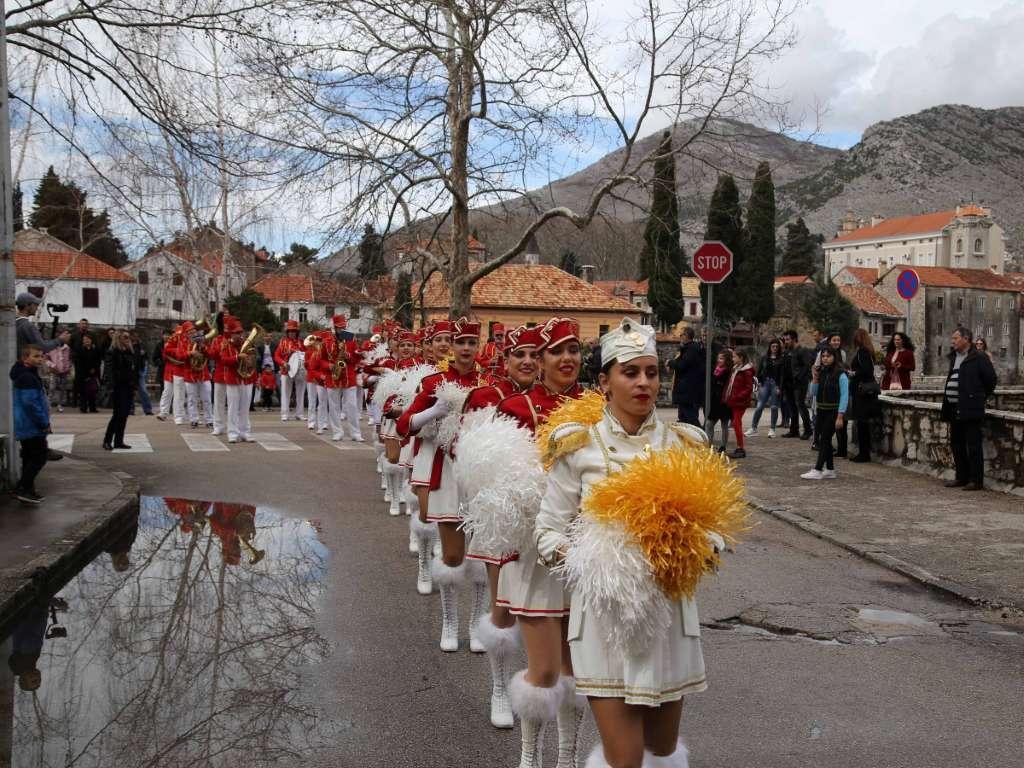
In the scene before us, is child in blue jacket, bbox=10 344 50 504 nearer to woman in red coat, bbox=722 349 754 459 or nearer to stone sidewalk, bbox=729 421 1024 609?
stone sidewalk, bbox=729 421 1024 609

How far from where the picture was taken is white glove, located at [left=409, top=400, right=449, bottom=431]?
258 inches

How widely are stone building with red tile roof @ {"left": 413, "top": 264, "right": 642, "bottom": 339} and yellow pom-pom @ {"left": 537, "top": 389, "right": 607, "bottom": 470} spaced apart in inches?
2386

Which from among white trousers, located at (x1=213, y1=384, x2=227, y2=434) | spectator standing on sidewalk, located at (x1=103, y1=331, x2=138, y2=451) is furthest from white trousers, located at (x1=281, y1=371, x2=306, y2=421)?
spectator standing on sidewalk, located at (x1=103, y1=331, x2=138, y2=451)

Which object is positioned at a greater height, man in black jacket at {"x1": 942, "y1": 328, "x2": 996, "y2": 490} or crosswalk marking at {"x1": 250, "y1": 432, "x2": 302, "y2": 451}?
man in black jacket at {"x1": 942, "y1": 328, "x2": 996, "y2": 490}

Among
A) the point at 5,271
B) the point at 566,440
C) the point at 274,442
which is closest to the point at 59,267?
the point at 274,442

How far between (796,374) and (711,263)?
5395 millimetres

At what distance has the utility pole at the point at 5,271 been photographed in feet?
36.4

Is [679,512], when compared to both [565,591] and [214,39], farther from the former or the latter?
[214,39]

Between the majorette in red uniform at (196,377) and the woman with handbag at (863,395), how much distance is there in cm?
1195

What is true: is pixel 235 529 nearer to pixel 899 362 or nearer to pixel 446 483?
pixel 446 483

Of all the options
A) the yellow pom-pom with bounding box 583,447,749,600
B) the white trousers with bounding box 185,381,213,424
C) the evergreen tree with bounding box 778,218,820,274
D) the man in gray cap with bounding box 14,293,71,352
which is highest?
the evergreen tree with bounding box 778,218,820,274

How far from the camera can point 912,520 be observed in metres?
10.8

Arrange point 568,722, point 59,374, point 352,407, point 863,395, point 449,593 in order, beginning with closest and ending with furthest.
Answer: point 568,722
point 449,593
point 863,395
point 352,407
point 59,374

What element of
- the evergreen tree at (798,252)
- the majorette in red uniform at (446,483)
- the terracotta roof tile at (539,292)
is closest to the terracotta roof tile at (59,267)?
the terracotta roof tile at (539,292)
